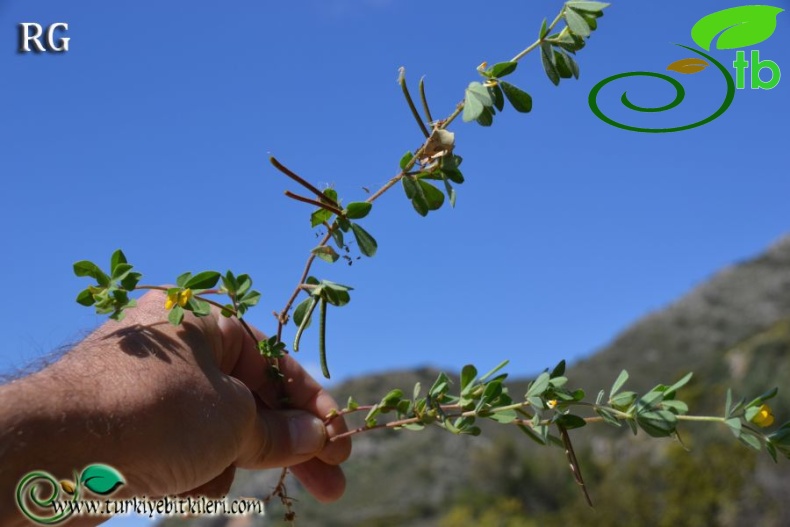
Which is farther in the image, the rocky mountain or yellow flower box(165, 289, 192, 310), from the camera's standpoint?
the rocky mountain

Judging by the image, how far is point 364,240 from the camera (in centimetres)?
120

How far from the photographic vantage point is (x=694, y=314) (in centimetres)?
1939

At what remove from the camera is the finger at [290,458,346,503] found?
1.60 meters

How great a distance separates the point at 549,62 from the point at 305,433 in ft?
2.38

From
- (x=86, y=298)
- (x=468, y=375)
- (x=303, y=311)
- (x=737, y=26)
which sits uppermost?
(x=737, y=26)

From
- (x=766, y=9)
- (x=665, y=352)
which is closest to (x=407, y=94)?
(x=766, y=9)

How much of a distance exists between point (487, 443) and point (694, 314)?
788cm

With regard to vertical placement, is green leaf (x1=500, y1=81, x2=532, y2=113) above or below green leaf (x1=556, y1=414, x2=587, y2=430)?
above

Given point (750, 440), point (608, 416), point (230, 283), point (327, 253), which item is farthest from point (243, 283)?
point (750, 440)

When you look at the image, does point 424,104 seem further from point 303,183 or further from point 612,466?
point 612,466

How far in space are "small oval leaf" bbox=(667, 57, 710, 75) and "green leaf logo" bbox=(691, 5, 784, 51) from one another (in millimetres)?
365

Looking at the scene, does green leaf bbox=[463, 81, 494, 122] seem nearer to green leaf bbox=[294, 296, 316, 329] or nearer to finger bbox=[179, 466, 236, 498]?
green leaf bbox=[294, 296, 316, 329]

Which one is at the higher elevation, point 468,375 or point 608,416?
point 468,375

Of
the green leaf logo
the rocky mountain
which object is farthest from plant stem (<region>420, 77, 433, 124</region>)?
the rocky mountain
